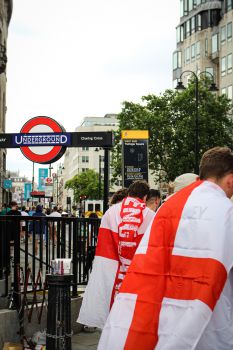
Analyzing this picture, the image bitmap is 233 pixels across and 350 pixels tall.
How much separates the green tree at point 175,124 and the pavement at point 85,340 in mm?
48400

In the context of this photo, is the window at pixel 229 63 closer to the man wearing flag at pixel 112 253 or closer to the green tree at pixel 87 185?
the man wearing flag at pixel 112 253

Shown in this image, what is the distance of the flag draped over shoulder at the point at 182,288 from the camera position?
2812 millimetres

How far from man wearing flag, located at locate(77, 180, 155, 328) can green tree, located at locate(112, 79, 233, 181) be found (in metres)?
50.2

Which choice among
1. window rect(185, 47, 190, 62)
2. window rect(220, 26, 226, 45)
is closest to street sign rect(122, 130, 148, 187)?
window rect(220, 26, 226, 45)

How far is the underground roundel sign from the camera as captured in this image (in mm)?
8156

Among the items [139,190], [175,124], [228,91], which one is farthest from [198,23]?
[139,190]

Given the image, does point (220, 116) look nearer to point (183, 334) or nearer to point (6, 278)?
point (6, 278)

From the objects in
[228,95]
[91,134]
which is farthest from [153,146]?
[91,134]

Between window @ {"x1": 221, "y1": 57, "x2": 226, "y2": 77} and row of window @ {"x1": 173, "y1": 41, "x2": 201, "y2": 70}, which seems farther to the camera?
row of window @ {"x1": 173, "y1": 41, "x2": 201, "y2": 70}

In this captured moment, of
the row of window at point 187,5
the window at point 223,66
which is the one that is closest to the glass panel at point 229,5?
the window at point 223,66

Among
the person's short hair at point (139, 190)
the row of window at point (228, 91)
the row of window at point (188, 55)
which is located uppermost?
the row of window at point (188, 55)

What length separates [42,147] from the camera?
818 cm

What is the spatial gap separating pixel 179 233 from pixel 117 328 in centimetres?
50

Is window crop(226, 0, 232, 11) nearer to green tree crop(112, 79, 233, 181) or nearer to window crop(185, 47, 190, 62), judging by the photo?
window crop(185, 47, 190, 62)
